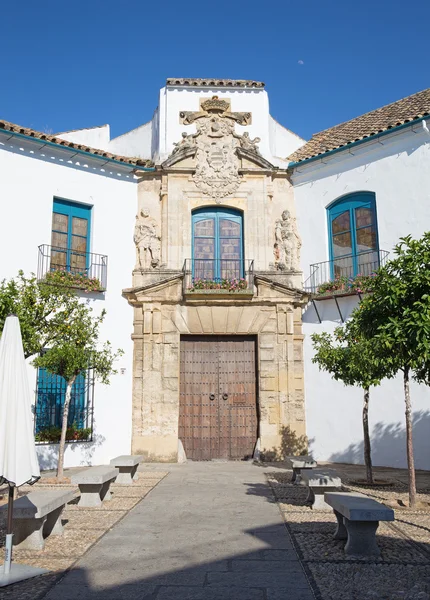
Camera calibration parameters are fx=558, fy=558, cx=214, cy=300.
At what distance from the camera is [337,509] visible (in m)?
5.15

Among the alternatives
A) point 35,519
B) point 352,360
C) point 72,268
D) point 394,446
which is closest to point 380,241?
point 352,360

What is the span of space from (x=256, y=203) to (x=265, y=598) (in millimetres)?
9721

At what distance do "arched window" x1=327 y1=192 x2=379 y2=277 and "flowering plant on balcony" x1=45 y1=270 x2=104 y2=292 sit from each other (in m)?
5.00

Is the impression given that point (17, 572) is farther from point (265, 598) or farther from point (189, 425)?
point (189, 425)

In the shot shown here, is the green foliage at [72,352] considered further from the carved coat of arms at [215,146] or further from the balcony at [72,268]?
the carved coat of arms at [215,146]

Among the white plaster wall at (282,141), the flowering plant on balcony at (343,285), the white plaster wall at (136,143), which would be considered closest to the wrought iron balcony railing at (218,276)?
the flowering plant on balcony at (343,285)

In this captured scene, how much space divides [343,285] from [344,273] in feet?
1.61

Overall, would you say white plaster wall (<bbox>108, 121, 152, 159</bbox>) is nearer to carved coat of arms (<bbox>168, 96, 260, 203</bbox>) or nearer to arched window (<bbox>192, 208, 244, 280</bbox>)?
carved coat of arms (<bbox>168, 96, 260, 203</bbox>)

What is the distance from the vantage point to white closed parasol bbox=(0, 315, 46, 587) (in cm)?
416

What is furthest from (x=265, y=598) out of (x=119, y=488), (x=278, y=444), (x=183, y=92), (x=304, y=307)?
(x=183, y=92)

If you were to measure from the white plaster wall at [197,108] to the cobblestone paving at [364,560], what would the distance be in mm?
8463

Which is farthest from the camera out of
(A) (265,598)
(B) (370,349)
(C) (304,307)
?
(C) (304,307)

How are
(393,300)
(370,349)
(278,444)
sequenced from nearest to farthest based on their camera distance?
(393,300)
(370,349)
(278,444)

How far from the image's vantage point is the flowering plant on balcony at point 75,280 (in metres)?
10.6
